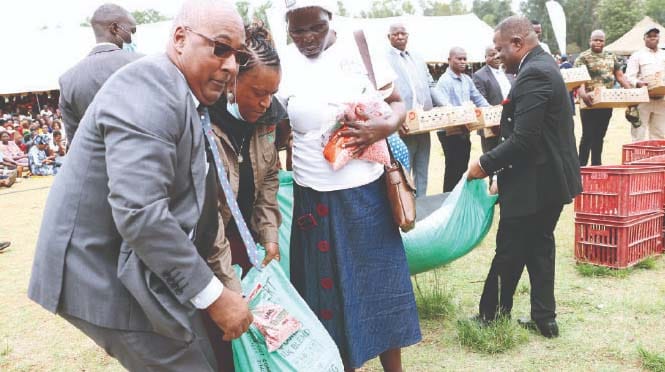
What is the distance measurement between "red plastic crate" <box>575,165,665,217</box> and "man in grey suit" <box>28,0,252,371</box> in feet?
12.0

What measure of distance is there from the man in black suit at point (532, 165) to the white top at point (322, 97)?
0.96 metres

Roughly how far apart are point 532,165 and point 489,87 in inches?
149

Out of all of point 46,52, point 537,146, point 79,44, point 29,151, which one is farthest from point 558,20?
point 46,52

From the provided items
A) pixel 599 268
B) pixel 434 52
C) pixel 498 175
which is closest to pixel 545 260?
pixel 498 175

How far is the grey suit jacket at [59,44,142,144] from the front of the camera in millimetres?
3357

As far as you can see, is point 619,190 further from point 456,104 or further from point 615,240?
point 456,104

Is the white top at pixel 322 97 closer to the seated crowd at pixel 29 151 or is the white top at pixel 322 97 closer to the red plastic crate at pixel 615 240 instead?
the red plastic crate at pixel 615 240

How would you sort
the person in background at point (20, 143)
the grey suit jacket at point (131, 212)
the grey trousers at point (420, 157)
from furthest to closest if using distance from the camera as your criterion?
the person in background at point (20, 143) → the grey trousers at point (420, 157) → the grey suit jacket at point (131, 212)

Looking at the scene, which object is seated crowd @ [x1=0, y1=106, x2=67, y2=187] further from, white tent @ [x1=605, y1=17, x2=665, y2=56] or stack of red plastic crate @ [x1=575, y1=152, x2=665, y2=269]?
white tent @ [x1=605, y1=17, x2=665, y2=56]

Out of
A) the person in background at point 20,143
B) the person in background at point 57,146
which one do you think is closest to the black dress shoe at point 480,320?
the person in background at point 57,146

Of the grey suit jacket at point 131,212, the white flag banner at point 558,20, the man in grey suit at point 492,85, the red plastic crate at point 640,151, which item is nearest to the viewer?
the grey suit jacket at point 131,212

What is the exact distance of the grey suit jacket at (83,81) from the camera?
336 cm

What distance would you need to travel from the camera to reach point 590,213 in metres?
4.67

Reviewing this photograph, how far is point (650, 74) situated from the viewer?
310 inches
